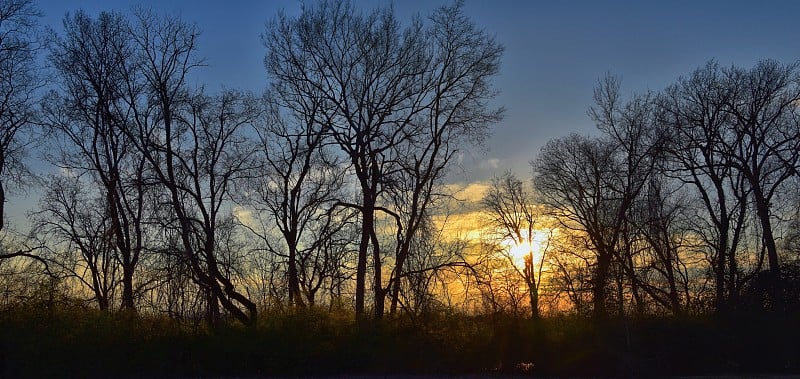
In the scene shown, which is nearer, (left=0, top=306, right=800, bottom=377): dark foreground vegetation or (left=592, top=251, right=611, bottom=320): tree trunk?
(left=0, top=306, right=800, bottom=377): dark foreground vegetation

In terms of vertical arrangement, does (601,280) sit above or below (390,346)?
above

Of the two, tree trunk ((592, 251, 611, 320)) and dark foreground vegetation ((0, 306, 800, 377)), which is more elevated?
tree trunk ((592, 251, 611, 320))

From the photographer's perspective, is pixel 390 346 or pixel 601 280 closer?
pixel 390 346

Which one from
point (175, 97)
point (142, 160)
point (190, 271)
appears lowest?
point (190, 271)

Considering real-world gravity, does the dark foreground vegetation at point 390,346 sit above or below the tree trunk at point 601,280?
below

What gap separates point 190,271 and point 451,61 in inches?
555

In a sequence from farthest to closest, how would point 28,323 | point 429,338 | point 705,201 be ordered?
1. point 705,201
2. point 429,338
3. point 28,323

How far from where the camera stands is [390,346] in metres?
27.6

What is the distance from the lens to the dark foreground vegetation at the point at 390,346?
2414 centimetres

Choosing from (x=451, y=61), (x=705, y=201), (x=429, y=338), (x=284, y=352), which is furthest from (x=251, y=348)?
→ (x=705, y=201)

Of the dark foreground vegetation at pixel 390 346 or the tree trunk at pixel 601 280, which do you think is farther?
the tree trunk at pixel 601 280

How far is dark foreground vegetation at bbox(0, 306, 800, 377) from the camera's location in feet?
79.2

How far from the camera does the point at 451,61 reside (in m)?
A: 31.8

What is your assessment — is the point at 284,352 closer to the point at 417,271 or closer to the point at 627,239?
the point at 417,271
